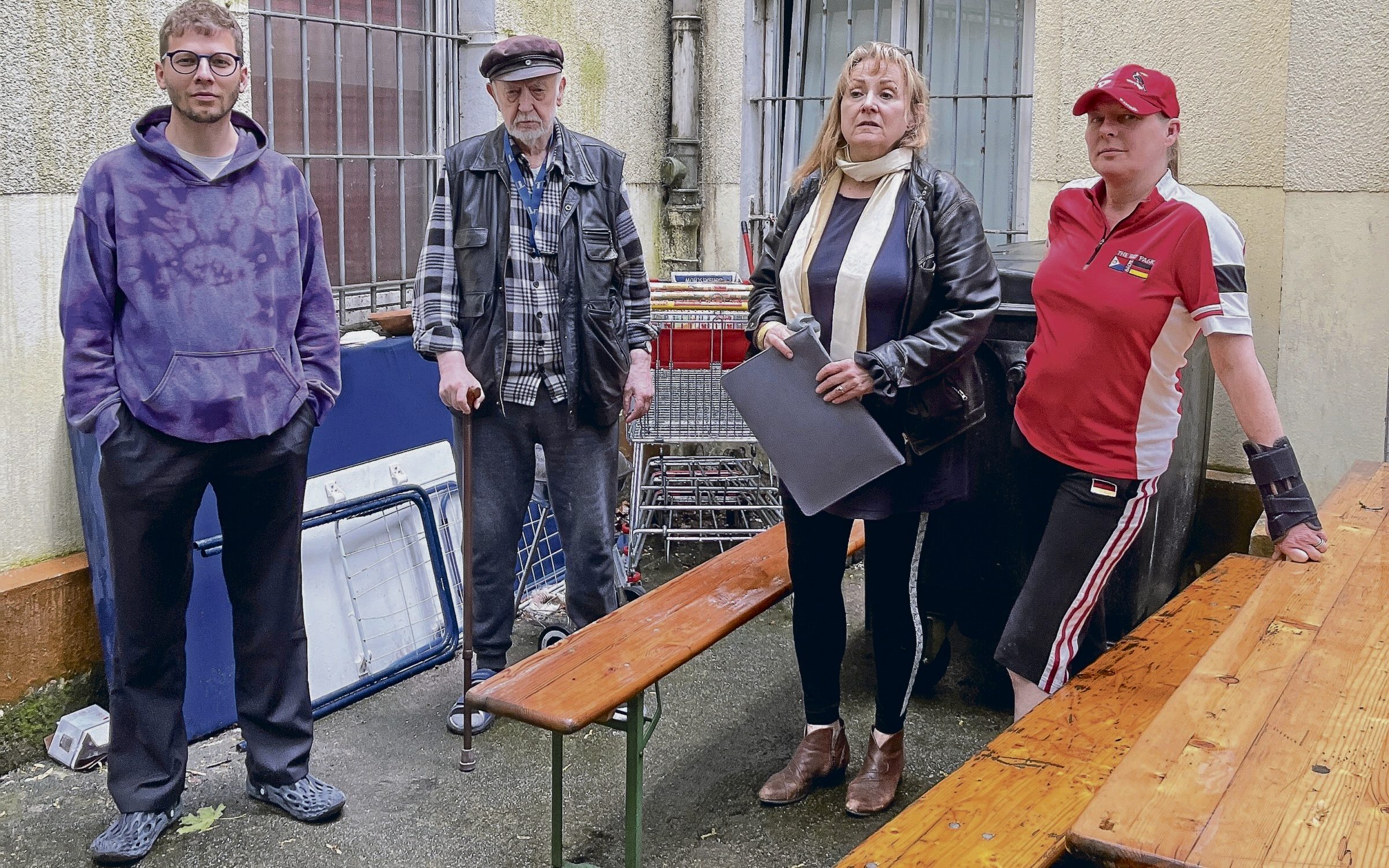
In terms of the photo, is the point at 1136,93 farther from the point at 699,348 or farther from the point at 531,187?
the point at 699,348

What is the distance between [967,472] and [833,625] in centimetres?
58

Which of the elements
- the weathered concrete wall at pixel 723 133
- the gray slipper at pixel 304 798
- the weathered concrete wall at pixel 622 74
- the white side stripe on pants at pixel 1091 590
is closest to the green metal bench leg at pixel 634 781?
the gray slipper at pixel 304 798

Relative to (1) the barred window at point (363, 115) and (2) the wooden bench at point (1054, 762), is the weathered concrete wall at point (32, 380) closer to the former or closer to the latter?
(1) the barred window at point (363, 115)

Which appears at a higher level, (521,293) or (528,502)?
(521,293)

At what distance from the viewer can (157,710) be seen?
3.54 metres

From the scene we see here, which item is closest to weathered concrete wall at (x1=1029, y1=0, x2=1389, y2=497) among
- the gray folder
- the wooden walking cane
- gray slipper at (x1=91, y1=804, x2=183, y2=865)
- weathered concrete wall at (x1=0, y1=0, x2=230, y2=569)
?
the gray folder

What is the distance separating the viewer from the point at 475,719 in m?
4.31

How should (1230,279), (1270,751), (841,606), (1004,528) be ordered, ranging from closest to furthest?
1. (1270,751)
2. (1230,279)
3. (841,606)
4. (1004,528)

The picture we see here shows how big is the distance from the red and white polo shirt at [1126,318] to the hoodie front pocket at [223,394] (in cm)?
197

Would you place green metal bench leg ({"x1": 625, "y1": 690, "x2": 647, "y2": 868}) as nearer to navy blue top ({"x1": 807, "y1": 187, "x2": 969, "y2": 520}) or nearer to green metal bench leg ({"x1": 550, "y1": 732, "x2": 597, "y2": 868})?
green metal bench leg ({"x1": 550, "y1": 732, "x2": 597, "y2": 868})

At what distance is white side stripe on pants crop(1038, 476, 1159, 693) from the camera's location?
3252mm

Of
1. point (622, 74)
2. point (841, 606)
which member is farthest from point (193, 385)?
point (622, 74)

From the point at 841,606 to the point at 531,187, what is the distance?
162 centimetres

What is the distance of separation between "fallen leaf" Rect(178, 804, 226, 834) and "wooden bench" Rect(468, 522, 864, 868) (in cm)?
93
